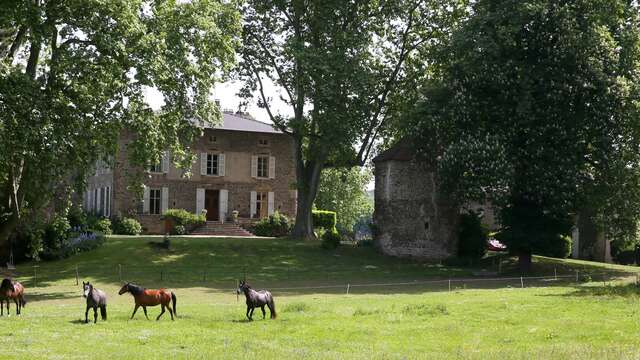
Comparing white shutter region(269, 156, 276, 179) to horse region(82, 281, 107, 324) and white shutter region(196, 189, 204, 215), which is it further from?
horse region(82, 281, 107, 324)

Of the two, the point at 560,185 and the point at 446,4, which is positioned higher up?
the point at 446,4

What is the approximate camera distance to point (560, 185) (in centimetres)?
3372

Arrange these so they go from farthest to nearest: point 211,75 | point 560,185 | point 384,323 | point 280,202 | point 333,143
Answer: point 280,202, point 333,143, point 560,185, point 211,75, point 384,323

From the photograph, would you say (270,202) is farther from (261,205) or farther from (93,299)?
(93,299)

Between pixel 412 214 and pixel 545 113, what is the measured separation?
1117cm

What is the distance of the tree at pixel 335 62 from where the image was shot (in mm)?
40875

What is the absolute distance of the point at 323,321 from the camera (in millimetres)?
17953

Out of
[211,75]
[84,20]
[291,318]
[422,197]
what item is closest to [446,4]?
[422,197]

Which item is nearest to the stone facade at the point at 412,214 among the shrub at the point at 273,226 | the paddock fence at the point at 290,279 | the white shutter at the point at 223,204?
the paddock fence at the point at 290,279

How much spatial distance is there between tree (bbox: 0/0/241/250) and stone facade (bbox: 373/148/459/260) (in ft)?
51.9

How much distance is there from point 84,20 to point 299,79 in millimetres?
16627

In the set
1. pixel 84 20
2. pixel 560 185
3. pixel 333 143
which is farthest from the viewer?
pixel 333 143

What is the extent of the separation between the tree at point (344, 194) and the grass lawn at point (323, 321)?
4597 cm

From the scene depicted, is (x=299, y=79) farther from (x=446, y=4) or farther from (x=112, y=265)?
(x=112, y=265)
